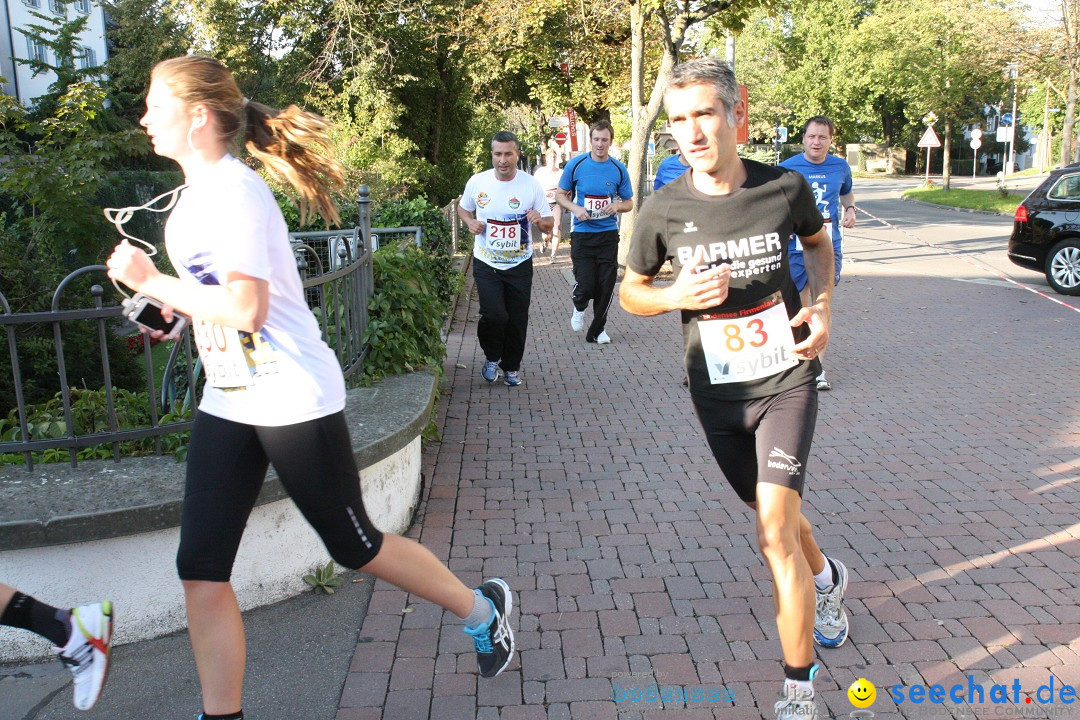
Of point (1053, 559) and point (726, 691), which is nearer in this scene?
point (726, 691)

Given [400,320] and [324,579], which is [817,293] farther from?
[400,320]

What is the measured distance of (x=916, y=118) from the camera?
66.5 meters

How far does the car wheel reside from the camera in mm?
12594

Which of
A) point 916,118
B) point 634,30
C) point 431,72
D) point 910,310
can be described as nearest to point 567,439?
point 910,310

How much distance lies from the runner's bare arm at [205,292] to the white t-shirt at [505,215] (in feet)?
15.6

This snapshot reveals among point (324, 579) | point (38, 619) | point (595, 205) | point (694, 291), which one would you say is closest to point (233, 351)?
point (38, 619)

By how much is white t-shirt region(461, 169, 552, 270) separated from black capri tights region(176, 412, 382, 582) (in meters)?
4.61

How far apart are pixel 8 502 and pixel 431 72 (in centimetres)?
2176

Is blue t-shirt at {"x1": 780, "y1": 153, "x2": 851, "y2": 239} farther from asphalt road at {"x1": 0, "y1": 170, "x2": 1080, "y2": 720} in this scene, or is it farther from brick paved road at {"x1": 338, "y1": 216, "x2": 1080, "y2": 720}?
asphalt road at {"x1": 0, "y1": 170, "x2": 1080, "y2": 720}

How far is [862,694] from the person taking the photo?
9.82 feet

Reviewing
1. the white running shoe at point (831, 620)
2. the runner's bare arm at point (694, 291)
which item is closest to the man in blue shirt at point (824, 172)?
the white running shoe at point (831, 620)

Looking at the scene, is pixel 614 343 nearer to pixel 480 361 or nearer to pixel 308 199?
pixel 480 361

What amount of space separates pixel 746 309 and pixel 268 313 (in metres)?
1.43

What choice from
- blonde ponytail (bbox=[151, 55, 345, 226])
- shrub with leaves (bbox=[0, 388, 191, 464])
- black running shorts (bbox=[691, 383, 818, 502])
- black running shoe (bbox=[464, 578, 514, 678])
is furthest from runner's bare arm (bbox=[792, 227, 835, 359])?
shrub with leaves (bbox=[0, 388, 191, 464])
